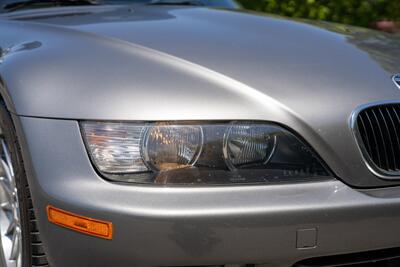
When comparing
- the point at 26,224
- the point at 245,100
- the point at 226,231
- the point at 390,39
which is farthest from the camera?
the point at 390,39

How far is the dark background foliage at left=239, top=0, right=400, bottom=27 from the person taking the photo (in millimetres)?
6598

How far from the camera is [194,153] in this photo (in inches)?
84.4

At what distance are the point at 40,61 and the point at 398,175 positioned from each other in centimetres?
135

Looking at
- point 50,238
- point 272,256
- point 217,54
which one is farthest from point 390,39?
point 50,238

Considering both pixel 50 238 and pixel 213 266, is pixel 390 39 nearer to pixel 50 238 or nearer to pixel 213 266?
pixel 213 266

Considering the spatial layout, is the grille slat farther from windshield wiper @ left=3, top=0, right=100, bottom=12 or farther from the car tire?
windshield wiper @ left=3, top=0, right=100, bottom=12

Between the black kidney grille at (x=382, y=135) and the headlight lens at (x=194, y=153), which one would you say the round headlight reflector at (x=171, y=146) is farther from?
the black kidney grille at (x=382, y=135)

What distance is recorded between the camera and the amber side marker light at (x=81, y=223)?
80.2 inches

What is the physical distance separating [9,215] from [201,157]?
121 cm

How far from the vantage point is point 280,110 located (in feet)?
6.99

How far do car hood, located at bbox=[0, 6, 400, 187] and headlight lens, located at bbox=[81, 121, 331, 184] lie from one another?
0.04m

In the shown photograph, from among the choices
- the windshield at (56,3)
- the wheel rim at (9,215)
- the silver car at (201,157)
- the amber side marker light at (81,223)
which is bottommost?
the wheel rim at (9,215)

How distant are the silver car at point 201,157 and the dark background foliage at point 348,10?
4.43 metres

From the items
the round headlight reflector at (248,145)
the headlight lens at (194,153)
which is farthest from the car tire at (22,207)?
the round headlight reflector at (248,145)
